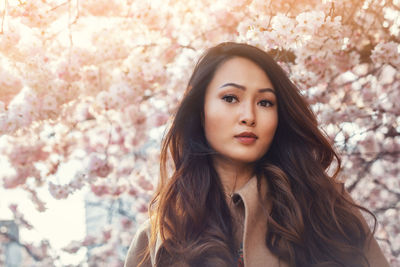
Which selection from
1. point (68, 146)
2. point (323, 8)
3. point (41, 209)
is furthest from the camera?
point (41, 209)

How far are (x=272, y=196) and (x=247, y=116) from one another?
14.4 inches

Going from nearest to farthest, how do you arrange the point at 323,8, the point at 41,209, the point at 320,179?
the point at 320,179
the point at 323,8
the point at 41,209

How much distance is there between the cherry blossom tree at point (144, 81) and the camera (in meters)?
3.49

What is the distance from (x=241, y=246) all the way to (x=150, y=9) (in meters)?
2.53

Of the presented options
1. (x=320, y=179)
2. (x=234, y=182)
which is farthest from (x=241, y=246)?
(x=320, y=179)

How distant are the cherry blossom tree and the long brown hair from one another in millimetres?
1108

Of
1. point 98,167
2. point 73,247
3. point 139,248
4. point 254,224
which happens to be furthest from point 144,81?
point 73,247

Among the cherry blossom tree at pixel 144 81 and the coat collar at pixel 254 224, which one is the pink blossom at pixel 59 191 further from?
the coat collar at pixel 254 224

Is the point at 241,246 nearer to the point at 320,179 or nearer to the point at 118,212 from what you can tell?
the point at 320,179

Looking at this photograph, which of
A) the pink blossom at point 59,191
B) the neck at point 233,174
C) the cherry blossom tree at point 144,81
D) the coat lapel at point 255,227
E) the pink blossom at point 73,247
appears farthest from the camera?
the pink blossom at point 73,247

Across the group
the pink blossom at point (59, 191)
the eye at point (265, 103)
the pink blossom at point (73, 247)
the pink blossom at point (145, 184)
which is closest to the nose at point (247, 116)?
the eye at point (265, 103)

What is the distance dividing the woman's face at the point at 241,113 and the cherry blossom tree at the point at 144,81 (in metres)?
1.15

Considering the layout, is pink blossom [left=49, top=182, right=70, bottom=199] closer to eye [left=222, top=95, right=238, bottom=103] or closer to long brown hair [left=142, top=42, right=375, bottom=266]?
long brown hair [left=142, top=42, right=375, bottom=266]

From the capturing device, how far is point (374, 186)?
14.5 feet
